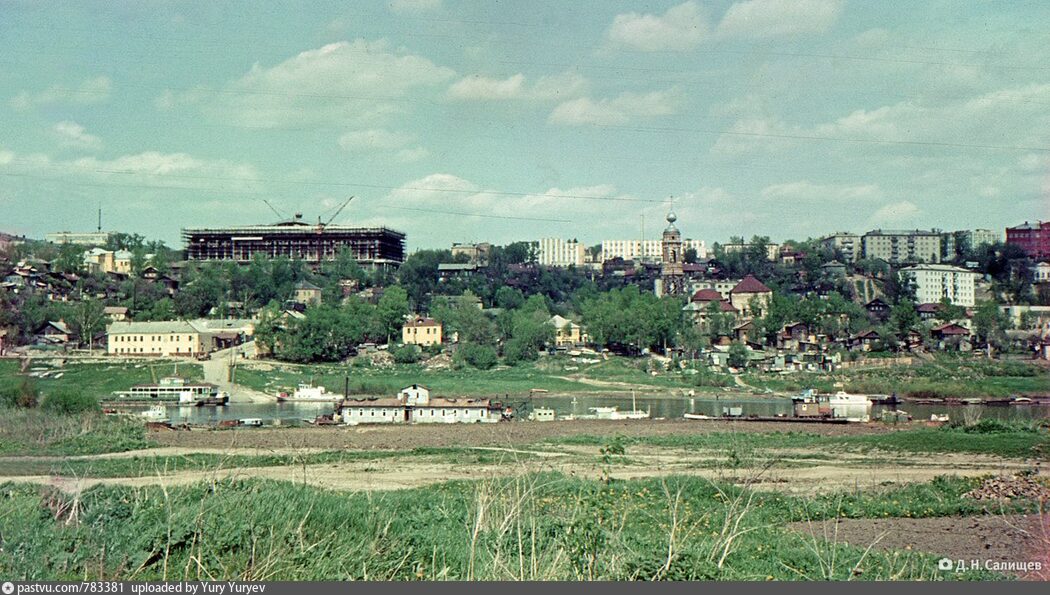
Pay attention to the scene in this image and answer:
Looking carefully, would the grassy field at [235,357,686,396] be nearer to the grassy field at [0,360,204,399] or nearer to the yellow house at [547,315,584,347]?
the grassy field at [0,360,204,399]

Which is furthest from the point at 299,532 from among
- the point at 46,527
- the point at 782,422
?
the point at 782,422

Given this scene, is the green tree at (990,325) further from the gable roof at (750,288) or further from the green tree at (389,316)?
the green tree at (389,316)

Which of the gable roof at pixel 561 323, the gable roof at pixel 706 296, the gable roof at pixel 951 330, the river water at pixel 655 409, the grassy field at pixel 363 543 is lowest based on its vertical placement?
the river water at pixel 655 409

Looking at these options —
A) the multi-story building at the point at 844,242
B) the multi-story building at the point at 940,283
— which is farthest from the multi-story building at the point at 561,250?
the multi-story building at the point at 940,283

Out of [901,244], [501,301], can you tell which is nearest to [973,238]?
[901,244]

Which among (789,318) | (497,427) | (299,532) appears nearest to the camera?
(299,532)

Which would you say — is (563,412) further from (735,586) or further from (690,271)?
(690,271)
